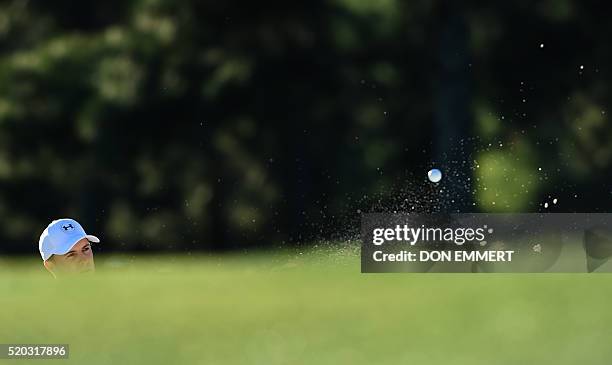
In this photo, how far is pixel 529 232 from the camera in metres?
9.49

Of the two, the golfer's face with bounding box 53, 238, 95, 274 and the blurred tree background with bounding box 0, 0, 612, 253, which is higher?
the blurred tree background with bounding box 0, 0, 612, 253

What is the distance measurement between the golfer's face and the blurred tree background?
17046mm

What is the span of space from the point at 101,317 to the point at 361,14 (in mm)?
14942

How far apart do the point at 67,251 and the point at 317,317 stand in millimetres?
3932

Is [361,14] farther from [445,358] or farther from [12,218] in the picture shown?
[445,358]

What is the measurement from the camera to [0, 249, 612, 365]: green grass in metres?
8.10

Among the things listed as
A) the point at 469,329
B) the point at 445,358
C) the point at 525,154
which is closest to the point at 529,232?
the point at 469,329

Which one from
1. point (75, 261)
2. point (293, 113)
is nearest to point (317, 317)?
point (75, 261)

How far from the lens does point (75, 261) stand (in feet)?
20.7

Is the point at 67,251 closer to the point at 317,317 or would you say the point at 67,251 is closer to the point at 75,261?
the point at 75,261

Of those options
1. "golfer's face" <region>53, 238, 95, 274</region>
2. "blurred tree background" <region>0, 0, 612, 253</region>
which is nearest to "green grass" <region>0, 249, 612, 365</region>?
"golfer's face" <region>53, 238, 95, 274</region>

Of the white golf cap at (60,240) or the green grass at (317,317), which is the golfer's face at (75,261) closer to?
the white golf cap at (60,240)

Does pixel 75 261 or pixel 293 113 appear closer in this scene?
pixel 75 261

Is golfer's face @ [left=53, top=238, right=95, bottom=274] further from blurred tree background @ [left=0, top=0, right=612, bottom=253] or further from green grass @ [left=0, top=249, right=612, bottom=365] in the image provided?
blurred tree background @ [left=0, top=0, right=612, bottom=253]
